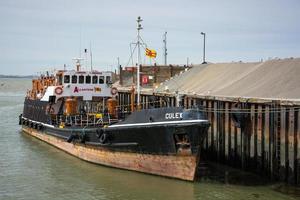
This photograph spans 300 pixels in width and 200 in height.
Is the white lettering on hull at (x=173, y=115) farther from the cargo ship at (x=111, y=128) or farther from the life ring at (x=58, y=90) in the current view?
the life ring at (x=58, y=90)

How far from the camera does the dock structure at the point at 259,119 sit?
16078 millimetres

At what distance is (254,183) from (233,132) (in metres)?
2.83

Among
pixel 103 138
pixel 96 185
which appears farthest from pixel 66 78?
pixel 96 185

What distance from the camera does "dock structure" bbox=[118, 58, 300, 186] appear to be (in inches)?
633

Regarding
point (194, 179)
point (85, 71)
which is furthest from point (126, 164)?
point (85, 71)

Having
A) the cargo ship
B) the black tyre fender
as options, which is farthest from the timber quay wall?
the black tyre fender

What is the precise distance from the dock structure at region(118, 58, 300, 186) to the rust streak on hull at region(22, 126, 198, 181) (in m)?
2.19

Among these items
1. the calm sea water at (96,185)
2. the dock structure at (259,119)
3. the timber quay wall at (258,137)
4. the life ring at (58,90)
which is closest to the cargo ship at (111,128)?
the life ring at (58,90)

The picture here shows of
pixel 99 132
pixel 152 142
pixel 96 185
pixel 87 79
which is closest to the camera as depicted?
pixel 96 185

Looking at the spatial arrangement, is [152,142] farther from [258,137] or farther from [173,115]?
[258,137]

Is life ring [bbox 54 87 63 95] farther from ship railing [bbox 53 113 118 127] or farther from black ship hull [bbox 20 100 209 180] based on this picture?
black ship hull [bbox 20 100 209 180]

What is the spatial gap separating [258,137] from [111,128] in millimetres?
5887

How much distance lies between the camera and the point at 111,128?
63.5 feet

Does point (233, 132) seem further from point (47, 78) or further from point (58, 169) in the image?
point (47, 78)
